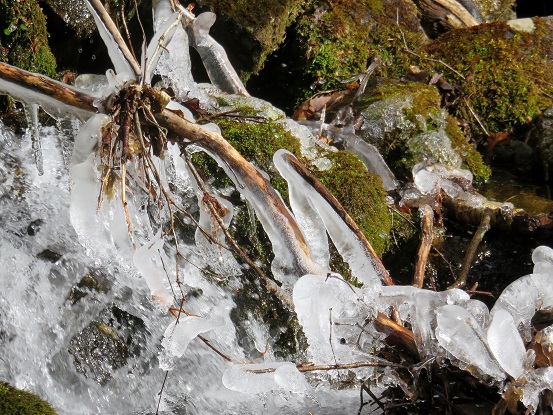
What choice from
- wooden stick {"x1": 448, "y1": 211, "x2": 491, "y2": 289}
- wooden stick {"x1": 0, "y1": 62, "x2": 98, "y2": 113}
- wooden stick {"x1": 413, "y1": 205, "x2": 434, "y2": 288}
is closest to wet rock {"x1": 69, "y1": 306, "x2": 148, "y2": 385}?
wooden stick {"x1": 0, "y1": 62, "x2": 98, "y2": 113}

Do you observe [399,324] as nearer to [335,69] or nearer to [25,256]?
[25,256]

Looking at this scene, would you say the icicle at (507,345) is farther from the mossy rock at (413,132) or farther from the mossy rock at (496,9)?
the mossy rock at (496,9)

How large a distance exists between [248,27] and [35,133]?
2179 mm

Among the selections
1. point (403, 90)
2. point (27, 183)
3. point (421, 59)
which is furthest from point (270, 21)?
point (27, 183)

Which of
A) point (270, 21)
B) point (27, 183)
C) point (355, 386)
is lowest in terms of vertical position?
point (355, 386)

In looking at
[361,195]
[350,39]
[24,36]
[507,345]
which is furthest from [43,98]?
[350,39]

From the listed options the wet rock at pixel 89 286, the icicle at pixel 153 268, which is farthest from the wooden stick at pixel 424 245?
A: the wet rock at pixel 89 286

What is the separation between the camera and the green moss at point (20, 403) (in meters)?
2.53

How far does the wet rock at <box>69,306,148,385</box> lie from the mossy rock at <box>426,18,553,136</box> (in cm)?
357

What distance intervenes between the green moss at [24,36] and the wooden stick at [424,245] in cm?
257

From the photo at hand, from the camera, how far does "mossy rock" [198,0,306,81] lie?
493 cm

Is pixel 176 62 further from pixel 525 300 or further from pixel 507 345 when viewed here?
pixel 507 345

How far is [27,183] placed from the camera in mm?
3520

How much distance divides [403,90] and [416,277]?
6.71 ft
